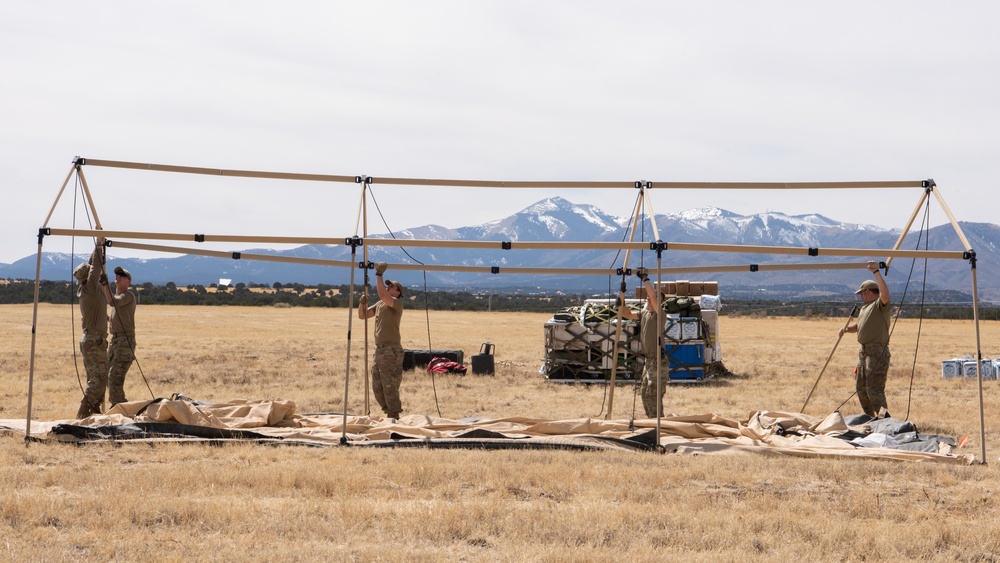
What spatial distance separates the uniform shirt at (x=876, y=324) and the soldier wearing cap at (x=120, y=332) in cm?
996

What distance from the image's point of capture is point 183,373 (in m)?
21.3

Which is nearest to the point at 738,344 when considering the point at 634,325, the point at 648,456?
the point at 634,325

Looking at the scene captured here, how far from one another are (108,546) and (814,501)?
232 inches

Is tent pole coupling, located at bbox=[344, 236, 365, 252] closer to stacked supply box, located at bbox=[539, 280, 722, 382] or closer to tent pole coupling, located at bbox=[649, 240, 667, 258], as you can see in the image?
tent pole coupling, located at bbox=[649, 240, 667, 258]

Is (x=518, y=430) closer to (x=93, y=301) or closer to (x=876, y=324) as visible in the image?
(x=876, y=324)

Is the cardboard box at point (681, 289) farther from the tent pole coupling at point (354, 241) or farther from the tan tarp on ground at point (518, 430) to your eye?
the tent pole coupling at point (354, 241)

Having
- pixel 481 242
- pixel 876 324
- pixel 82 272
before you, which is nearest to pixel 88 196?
pixel 82 272

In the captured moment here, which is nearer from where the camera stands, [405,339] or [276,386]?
[276,386]

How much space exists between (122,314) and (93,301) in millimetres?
401

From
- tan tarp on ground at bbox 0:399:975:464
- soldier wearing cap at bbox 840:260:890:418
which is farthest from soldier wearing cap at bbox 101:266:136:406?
soldier wearing cap at bbox 840:260:890:418

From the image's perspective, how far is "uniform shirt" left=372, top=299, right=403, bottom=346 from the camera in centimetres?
1372

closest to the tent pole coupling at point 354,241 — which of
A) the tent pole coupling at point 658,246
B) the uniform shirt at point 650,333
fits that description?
the tent pole coupling at point 658,246

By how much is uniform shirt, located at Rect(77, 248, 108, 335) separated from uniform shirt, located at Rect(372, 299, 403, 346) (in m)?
3.64

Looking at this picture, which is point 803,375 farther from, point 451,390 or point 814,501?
point 814,501
